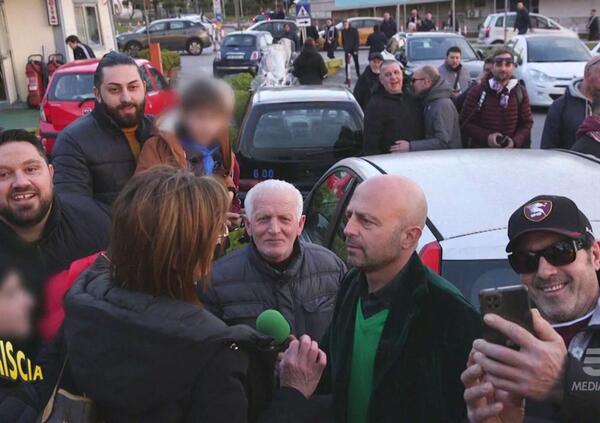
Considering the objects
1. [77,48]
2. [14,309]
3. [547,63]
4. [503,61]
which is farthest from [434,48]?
[14,309]

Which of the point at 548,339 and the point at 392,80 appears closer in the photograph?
the point at 548,339

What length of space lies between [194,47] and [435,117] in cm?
3280

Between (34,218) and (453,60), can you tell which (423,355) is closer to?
(34,218)

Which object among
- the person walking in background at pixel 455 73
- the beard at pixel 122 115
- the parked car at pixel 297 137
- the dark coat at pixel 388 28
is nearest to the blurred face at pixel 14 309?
the beard at pixel 122 115

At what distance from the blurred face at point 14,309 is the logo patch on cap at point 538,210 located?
165 cm

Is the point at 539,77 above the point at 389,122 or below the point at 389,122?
below

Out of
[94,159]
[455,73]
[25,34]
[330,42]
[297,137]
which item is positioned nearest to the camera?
[94,159]

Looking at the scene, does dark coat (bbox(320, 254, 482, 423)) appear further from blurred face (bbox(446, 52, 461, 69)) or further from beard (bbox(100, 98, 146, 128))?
blurred face (bbox(446, 52, 461, 69))

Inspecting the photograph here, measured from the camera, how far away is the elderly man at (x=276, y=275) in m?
2.96

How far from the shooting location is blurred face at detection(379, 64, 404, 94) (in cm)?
595

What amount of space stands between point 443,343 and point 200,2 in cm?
7128

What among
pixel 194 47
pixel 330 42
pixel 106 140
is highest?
pixel 106 140

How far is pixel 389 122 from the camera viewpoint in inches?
231

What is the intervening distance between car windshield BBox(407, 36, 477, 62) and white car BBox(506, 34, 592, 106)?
3.71 ft
